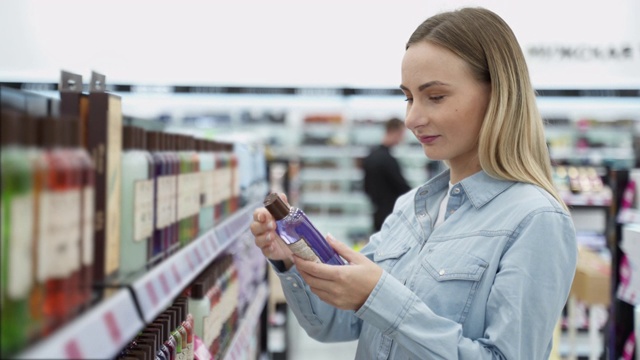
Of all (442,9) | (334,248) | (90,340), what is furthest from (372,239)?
(90,340)

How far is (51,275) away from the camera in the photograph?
708 millimetres

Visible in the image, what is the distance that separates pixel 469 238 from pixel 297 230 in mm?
356

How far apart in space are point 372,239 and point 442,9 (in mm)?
620

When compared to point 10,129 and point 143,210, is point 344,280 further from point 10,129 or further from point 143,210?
point 10,129

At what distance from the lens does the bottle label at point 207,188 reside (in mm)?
1720

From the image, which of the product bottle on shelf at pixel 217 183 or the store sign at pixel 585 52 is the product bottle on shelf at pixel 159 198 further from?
the store sign at pixel 585 52

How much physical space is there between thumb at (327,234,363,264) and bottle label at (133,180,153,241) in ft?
1.13

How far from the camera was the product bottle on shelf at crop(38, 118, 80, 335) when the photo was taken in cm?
69

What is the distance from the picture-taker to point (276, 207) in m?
1.24

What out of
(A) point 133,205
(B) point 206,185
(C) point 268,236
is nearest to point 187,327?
(C) point 268,236

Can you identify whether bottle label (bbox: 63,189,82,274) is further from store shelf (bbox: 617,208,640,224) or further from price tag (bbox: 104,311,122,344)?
store shelf (bbox: 617,208,640,224)

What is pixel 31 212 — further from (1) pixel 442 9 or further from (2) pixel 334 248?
(1) pixel 442 9

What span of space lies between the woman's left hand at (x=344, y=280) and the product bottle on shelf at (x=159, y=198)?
26cm

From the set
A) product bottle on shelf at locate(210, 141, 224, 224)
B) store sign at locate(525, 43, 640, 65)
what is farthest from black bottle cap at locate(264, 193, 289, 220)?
store sign at locate(525, 43, 640, 65)
